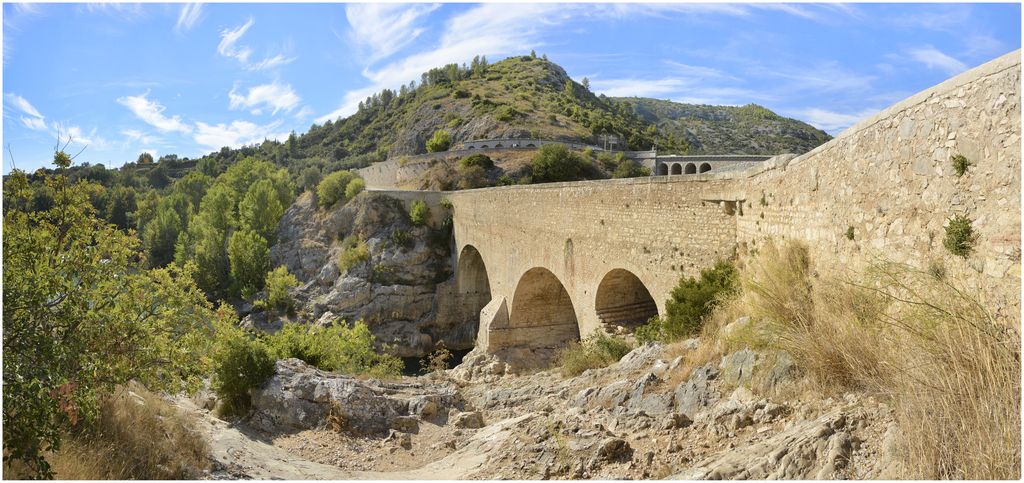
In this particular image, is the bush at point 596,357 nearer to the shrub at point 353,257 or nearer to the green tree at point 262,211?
the shrub at point 353,257

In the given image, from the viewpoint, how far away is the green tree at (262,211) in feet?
122

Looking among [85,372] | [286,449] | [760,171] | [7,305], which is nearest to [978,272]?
[760,171]

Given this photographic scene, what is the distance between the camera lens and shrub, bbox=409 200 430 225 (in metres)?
30.8

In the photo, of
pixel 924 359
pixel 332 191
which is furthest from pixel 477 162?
pixel 924 359

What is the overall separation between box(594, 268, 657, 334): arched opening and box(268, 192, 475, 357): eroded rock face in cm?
1589

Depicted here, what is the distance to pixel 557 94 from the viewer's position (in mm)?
67312

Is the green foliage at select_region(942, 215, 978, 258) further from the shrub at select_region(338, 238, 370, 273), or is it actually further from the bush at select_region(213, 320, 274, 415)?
the shrub at select_region(338, 238, 370, 273)

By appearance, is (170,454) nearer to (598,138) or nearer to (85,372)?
(85,372)

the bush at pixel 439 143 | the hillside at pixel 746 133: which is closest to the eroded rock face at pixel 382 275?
the bush at pixel 439 143

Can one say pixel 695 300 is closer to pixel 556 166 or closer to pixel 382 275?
pixel 382 275

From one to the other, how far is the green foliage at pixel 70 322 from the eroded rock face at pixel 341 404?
3.26m

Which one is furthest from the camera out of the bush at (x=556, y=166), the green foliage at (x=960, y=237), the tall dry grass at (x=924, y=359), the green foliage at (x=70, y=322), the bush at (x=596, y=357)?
the bush at (x=556, y=166)

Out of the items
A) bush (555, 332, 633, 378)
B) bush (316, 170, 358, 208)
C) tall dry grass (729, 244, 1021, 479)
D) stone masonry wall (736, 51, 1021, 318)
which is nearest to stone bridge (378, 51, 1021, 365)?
stone masonry wall (736, 51, 1021, 318)

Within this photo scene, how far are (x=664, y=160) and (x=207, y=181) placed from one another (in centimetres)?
4176
